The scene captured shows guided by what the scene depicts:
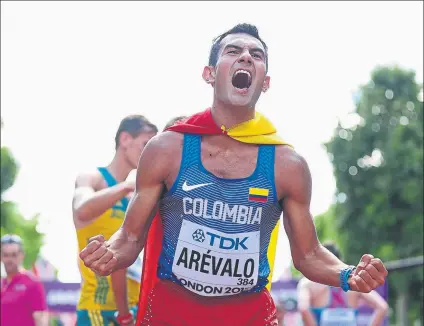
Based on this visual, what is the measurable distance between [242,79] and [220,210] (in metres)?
0.73

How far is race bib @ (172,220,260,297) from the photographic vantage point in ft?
15.5

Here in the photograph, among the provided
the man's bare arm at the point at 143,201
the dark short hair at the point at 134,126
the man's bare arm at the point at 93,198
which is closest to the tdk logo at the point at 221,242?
the man's bare arm at the point at 143,201

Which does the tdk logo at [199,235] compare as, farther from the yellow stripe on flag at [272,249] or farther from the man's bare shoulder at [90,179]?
the man's bare shoulder at [90,179]

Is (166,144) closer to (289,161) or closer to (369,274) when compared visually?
(289,161)

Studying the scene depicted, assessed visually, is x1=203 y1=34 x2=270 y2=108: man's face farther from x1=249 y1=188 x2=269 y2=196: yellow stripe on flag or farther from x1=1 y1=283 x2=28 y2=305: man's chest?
x1=1 y1=283 x2=28 y2=305: man's chest

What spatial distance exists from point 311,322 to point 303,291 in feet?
1.29

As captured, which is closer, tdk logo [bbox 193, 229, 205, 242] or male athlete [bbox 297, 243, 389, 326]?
tdk logo [bbox 193, 229, 205, 242]

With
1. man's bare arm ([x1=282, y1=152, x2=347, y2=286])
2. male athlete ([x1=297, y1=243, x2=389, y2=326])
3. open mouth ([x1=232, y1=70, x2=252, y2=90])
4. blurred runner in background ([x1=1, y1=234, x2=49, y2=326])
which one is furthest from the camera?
male athlete ([x1=297, y1=243, x2=389, y2=326])

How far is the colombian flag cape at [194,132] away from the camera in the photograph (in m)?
4.90

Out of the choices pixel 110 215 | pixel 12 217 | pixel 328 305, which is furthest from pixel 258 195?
pixel 12 217

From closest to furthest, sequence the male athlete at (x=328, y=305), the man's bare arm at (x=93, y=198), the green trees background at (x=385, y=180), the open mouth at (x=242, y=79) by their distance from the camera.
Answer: the open mouth at (x=242, y=79)
the man's bare arm at (x=93, y=198)
the male athlete at (x=328, y=305)
the green trees background at (x=385, y=180)

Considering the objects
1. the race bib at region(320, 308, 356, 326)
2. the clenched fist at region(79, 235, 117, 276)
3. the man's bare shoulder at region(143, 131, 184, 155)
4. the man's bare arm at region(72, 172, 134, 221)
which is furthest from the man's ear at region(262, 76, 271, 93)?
the race bib at region(320, 308, 356, 326)

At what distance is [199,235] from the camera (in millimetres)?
4723

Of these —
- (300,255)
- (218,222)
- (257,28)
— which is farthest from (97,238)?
(257,28)
